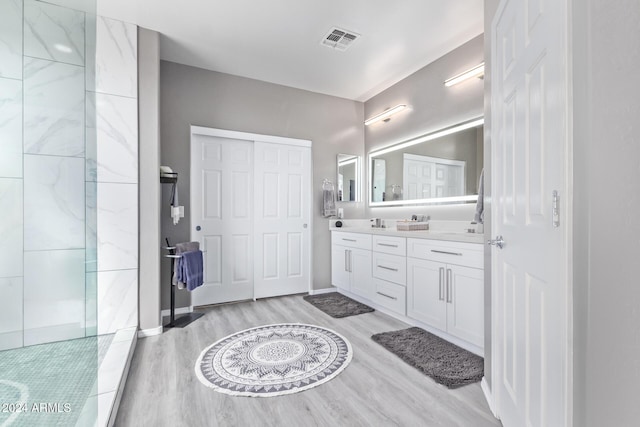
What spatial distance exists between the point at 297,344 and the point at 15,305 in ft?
5.67

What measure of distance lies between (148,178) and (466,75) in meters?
3.12

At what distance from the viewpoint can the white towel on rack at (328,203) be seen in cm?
405

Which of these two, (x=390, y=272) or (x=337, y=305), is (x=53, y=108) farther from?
(x=337, y=305)

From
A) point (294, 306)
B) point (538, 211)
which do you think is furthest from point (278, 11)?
point (294, 306)

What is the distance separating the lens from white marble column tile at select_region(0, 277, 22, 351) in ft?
4.12

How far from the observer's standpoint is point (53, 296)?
64.6 inches

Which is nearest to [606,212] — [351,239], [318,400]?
[318,400]

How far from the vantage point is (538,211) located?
100 centimetres

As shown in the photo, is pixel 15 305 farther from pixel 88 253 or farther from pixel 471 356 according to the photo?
pixel 471 356

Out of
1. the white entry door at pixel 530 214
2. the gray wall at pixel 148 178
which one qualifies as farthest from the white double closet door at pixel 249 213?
the white entry door at pixel 530 214

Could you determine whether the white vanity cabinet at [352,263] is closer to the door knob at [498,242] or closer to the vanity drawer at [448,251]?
the vanity drawer at [448,251]

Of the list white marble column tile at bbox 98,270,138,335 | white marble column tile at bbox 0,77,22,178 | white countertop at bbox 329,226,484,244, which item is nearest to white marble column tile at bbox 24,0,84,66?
white marble column tile at bbox 0,77,22,178

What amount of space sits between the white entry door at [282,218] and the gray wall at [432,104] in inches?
41.2

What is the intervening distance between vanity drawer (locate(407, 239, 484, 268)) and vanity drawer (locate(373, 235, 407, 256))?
0.08 m
